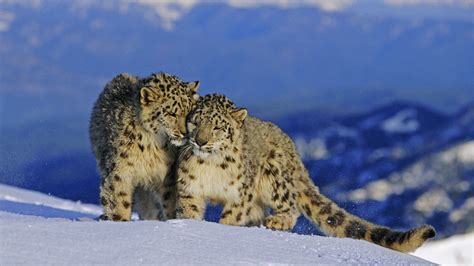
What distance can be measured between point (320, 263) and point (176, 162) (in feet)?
6.58

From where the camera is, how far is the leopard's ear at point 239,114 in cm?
920

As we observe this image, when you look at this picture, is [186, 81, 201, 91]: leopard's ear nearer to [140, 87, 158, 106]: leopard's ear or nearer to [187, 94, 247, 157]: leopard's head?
[187, 94, 247, 157]: leopard's head

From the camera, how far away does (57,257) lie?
708 centimetres

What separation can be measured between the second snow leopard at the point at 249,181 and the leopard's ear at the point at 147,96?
361 millimetres

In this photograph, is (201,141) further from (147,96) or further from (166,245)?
(166,245)

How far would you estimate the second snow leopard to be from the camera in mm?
9023

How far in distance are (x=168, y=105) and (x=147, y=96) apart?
0.22 meters

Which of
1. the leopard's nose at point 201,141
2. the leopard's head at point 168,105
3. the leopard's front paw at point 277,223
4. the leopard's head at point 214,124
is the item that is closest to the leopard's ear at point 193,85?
the leopard's head at point 168,105

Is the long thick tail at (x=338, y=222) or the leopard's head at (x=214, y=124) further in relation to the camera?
the long thick tail at (x=338, y=222)

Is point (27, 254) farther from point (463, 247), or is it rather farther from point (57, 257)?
point (463, 247)

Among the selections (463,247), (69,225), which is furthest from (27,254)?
(463,247)

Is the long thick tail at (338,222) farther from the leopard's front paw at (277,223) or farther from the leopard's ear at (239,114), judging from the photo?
the leopard's ear at (239,114)

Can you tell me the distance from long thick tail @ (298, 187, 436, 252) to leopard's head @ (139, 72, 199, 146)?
5.41ft

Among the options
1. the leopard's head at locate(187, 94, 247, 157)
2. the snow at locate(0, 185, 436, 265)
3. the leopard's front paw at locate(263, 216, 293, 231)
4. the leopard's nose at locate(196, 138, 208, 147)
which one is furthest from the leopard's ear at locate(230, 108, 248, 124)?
the snow at locate(0, 185, 436, 265)
